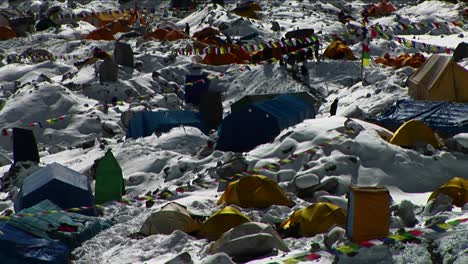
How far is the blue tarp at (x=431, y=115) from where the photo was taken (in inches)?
836

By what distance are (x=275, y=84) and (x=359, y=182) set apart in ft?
47.4

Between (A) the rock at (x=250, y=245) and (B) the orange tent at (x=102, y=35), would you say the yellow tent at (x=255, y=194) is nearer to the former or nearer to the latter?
(A) the rock at (x=250, y=245)

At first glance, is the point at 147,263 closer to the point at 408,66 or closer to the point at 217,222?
the point at 217,222

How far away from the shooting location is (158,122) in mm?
25469

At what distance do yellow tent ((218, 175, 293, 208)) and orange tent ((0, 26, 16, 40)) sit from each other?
36.9 m

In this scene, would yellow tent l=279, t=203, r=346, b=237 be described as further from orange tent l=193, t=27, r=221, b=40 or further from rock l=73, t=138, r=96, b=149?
orange tent l=193, t=27, r=221, b=40

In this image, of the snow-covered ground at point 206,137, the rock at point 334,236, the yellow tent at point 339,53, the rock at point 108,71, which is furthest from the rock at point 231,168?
the yellow tent at point 339,53

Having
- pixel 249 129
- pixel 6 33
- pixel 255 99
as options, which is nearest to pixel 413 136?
pixel 249 129

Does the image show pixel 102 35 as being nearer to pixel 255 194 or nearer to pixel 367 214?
pixel 255 194

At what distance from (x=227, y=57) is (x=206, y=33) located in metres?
8.06

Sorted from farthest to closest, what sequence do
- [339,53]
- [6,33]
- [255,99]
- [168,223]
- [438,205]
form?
1. [6,33]
2. [339,53]
3. [255,99]
4. [168,223]
5. [438,205]

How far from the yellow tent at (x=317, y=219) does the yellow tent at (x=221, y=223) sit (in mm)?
834

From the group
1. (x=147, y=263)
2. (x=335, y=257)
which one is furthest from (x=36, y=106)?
(x=335, y=257)

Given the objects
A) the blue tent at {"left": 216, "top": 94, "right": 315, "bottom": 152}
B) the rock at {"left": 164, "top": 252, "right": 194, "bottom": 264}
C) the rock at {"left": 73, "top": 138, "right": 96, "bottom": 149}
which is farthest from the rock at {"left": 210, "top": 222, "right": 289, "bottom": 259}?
the rock at {"left": 73, "top": 138, "right": 96, "bottom": 149}
